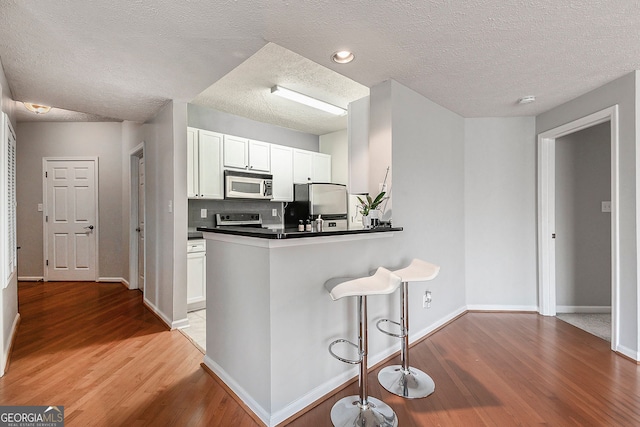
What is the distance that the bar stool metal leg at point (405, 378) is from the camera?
2.02m

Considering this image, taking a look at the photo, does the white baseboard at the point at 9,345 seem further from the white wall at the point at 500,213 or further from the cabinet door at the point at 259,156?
the white wall at the point at 500,213

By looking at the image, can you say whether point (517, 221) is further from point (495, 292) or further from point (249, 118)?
point (249, 118)

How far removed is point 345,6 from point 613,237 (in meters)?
2.81

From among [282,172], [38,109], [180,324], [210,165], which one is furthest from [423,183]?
[38,109]

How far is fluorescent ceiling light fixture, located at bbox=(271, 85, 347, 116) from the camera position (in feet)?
11.1

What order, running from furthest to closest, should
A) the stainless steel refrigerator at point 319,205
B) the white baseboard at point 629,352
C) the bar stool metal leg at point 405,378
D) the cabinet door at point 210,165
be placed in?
the stainless steel refrigerator at point 319,205, the cabinet door at point 210,165, the white baseboard at point 629,352, the bar stool metal leg at point 405,378

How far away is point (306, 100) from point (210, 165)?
140cm

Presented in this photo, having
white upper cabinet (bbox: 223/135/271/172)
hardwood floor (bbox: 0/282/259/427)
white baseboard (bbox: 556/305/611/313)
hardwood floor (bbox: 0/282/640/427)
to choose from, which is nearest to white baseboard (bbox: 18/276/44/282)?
hardwood floor (bbox: 0/282/259/427)

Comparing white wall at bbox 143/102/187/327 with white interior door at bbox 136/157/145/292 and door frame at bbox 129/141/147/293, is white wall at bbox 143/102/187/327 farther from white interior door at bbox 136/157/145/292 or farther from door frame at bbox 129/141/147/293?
door frame at bbox 129/141/147/293

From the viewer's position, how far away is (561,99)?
305 cm

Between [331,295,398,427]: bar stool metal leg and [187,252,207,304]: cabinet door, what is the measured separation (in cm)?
221

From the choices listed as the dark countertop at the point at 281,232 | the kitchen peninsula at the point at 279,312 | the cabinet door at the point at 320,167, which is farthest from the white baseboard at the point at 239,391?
the cabinet door at the point at 320,167

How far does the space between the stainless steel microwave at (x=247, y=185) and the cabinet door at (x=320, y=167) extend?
871mm

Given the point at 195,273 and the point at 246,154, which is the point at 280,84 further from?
the point at 195,273
